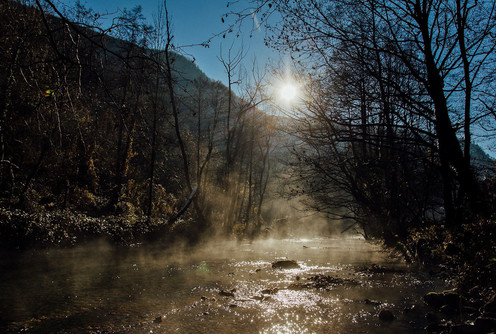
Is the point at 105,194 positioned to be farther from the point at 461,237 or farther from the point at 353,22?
the point at 461,237

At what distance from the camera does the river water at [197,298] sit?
126 inches

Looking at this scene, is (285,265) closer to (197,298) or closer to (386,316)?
(197,298)

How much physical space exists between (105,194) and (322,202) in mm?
12535

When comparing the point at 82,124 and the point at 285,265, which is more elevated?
the point at 82,124

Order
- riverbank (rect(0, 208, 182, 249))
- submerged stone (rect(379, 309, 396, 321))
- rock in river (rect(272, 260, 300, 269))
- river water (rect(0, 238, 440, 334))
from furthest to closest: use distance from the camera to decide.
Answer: riverbank (rect(0, 208, 182, 249)) < rock in river (rect(272, 260, 300, 269)) < submerged stone (rect(379, 309, 396, 321)) < river water (rect(0, 238, 440, 334))

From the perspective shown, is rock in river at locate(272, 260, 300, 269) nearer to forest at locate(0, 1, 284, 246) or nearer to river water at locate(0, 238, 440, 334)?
river water at locate(0, 238, 440, 334)

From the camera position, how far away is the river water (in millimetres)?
3199

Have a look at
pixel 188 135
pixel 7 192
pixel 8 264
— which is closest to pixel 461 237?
pixel 8 264

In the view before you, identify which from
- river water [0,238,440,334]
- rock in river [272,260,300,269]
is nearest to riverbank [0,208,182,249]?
river water [0,238,440,334]

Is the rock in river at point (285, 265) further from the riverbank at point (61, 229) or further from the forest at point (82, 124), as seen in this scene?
the riverbank at point (61, 229)

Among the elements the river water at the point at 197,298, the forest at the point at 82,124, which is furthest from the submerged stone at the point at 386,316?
the forest at the point at 82,124

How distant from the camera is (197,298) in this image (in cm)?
428

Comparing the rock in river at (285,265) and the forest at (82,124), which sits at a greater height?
the forest at (82,124)

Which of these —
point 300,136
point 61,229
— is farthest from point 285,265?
point 61,229
